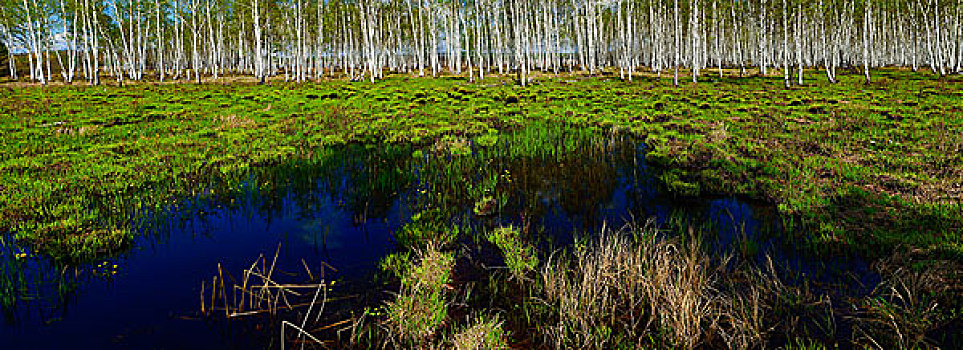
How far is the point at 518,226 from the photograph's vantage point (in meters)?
8.05

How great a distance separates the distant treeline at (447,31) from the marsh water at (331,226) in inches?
1182

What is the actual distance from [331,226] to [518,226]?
3.66 m

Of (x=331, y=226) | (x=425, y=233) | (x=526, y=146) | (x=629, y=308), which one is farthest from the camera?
(x=526, y=146)

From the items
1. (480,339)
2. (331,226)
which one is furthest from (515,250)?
(331,226)

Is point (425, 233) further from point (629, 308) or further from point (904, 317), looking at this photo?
point (904, 317)

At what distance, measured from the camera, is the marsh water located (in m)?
5.11

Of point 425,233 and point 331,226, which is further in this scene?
point 331,226

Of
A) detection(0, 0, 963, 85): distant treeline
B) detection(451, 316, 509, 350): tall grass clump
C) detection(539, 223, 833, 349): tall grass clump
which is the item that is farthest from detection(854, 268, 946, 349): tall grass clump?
detection(0, 0, 963, 85): distant treeline

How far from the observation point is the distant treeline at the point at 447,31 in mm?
47969

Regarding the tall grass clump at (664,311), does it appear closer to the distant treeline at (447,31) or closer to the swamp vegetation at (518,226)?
the swamp vegetation at (518,226)

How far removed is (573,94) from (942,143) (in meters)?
21.7

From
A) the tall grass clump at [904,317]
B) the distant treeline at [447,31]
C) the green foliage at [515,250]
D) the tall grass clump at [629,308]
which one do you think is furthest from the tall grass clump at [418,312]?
the distant treeline at [447,31]

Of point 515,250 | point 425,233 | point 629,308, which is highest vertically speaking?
point 425,233

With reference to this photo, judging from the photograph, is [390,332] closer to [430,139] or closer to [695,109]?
[430,139]
